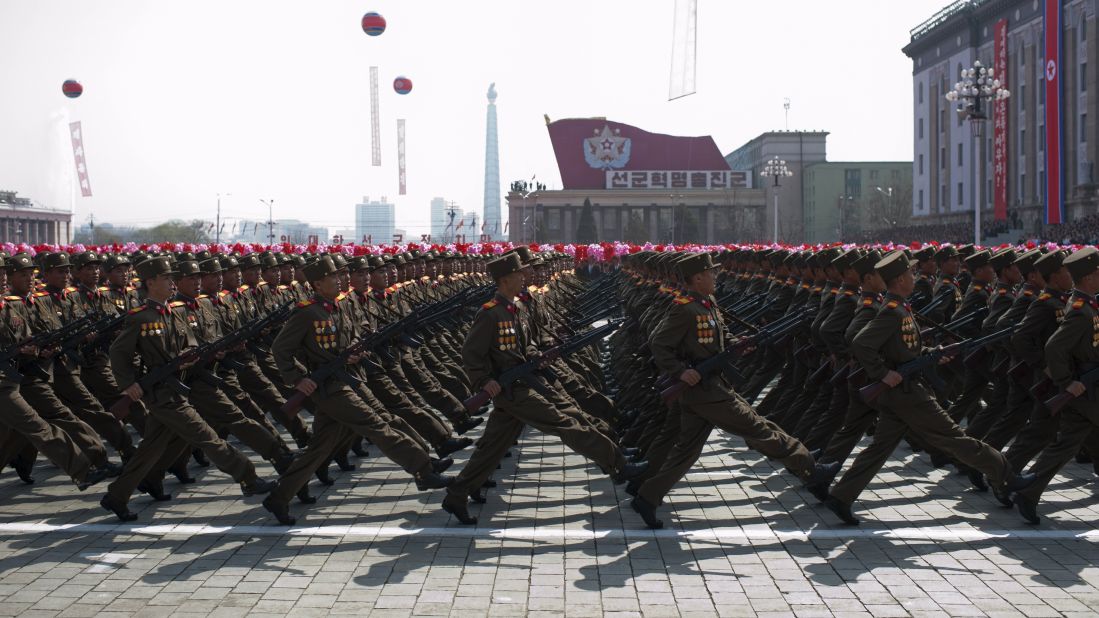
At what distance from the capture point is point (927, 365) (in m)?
7.78

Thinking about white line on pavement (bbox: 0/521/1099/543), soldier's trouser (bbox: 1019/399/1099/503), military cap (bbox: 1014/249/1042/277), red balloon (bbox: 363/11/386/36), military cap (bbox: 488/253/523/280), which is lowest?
white line on pavement (bbox: 0/521/1099/543)

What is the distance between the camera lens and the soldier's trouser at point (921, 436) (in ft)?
25.5

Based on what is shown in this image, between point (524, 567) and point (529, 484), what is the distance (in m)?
2.63

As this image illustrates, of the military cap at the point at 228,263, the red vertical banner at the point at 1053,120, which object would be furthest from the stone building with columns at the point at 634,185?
the military cap at the point at 228,263

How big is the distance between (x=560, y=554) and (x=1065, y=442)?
3.57m

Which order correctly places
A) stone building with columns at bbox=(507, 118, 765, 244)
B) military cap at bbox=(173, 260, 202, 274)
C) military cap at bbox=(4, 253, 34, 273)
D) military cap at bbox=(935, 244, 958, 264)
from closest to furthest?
military cap at bbox=(173, 260, 202, 274)
military cap at bbox=(4, 253, 34, 273)
military cap at bbox=(935, 244, 958, 264)
stone building with columns at bbox=(507, 118, 765, 244)

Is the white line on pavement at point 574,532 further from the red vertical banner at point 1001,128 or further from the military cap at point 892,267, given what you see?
the red vertical banner at point 1001,128

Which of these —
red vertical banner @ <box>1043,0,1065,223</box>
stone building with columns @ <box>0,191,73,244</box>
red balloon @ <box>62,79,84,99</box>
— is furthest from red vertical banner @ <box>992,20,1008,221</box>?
stone building with columns @ <box>0,191,73,244</box>

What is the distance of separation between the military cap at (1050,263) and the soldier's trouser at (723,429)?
2.36m

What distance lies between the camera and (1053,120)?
52.7m

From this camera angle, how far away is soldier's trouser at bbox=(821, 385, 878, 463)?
848 centimetres

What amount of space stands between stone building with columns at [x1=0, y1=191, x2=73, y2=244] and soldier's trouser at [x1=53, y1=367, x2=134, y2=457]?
121913 mm

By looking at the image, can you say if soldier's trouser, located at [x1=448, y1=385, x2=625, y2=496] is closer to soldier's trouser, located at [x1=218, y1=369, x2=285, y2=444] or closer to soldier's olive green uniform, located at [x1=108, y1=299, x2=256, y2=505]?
soldier's olive green uniform, located at [x1=108, y1=299, x2=256, y2=505]

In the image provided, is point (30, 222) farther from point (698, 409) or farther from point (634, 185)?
point (698, 409)
